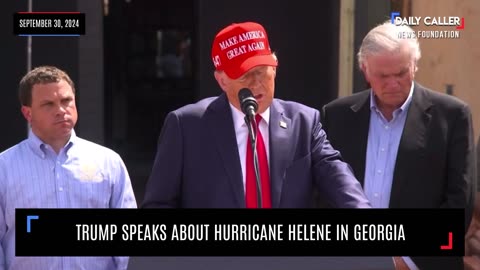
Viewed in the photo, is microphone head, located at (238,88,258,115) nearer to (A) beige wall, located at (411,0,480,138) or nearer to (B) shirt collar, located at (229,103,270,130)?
(B) shirt collar, located at (229,103,270,130)

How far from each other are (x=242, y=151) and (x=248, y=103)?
16.6 inches

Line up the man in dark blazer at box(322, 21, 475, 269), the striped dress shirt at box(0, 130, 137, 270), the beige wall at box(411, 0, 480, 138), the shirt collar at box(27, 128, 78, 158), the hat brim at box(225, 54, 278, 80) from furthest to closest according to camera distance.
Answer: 1. the beige wall at box(411, 0, 480, 138)
2. the man in dark blazer at box(322, 21, 475, 269)
3. the shirt collar at box(27, 128, 78, 158)
4. the striped dress shirt at box(0, 130, 137, 270)
5. the hat brim at box(225, 54, 278, 80)

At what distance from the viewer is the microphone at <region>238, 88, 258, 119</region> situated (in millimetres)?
2930

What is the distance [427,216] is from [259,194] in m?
0.57

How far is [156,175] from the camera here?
332 centimetres

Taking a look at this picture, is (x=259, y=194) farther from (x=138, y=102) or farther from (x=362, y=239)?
(x=138, y=102)

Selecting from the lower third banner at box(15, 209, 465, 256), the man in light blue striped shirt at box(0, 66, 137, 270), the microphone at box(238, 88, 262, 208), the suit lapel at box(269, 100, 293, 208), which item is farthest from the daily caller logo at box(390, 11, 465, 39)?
the microphone at box(238, 88, 262, 208)

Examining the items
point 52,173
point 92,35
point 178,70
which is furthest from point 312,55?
point 52,173

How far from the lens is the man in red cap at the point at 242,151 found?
3236 mm

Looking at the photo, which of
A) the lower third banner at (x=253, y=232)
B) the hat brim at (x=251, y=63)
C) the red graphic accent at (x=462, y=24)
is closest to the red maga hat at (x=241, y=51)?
the hat brim at (x=251, y=63)

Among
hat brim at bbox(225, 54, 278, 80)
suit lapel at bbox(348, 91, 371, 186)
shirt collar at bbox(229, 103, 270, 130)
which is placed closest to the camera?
hat brim at bbox(225, 54, 278, 80)

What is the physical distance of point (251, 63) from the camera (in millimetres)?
3217

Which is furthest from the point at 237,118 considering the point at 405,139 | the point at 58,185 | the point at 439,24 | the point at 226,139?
the point at 439,24

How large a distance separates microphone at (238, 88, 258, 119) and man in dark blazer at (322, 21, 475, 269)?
1.19 m
